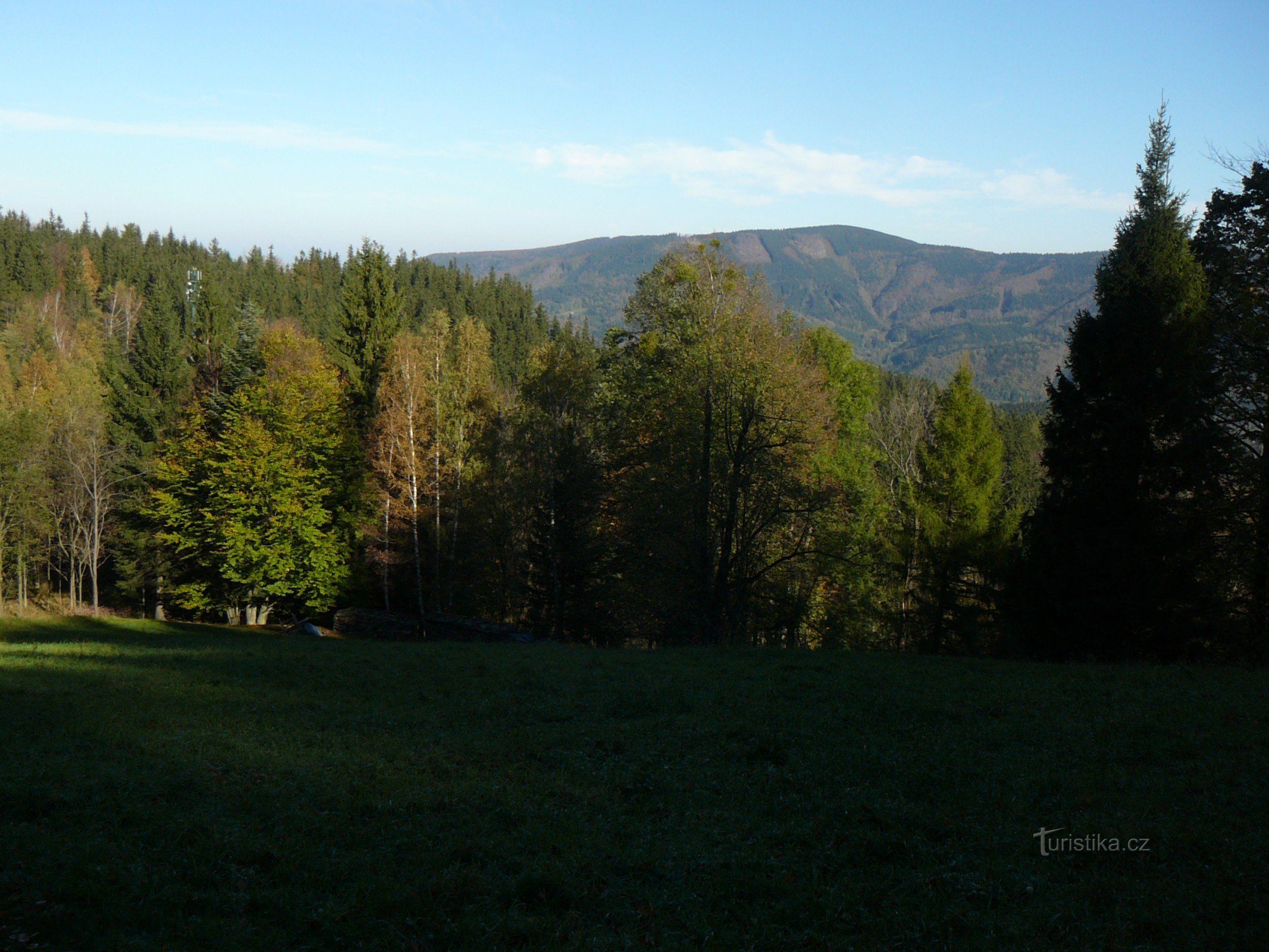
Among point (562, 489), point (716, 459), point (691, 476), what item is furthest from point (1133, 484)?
point (562, 489)

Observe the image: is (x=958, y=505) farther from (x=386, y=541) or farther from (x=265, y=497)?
(x=265, y=497)

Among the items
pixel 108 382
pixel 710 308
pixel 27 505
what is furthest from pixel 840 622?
pixel 108 382

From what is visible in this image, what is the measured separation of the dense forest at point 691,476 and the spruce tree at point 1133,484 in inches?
3.2

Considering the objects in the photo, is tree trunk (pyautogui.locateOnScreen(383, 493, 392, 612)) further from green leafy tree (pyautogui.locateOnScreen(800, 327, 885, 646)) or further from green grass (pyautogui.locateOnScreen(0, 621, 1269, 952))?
green grass (pyautogui.locateOnScreen(0, 621, 1269, 952))

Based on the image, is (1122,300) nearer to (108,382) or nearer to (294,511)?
(294,511)

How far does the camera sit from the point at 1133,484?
20250 mm

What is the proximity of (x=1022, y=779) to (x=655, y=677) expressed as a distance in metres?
8.35

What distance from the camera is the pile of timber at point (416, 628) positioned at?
31.4 metres

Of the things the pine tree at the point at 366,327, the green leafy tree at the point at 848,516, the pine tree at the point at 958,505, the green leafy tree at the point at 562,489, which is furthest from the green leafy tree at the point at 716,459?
the pine tree at the point at 366,327

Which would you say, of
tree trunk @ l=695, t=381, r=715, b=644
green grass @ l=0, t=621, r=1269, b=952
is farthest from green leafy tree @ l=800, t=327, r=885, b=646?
green grass @ l=0, t=621, r=1269, b=952

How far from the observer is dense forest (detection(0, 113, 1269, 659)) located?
20281 mm

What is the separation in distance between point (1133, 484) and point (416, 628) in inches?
1110

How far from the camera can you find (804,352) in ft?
107

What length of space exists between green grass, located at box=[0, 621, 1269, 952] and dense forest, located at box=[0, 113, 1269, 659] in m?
7.70
